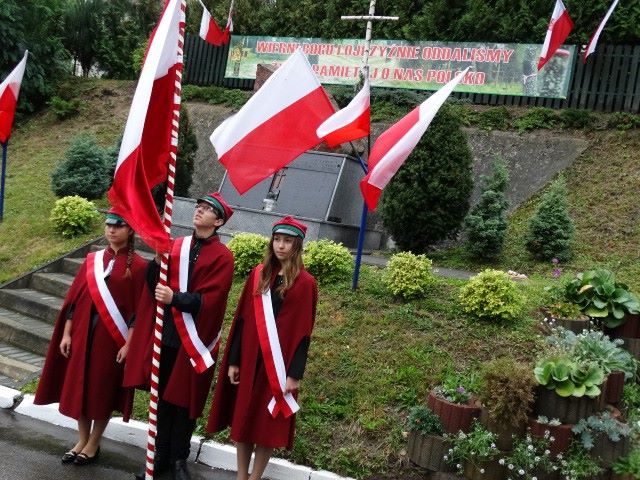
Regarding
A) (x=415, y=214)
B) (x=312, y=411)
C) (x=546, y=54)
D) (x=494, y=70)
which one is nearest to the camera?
(x=312, y=411)

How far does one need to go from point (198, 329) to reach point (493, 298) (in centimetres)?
287

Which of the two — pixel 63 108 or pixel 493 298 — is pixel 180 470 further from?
pixel 63 108

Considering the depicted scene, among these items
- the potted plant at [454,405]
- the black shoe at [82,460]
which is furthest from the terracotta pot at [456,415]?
the black shoe at [82,460]

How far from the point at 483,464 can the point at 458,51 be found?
38.1 ft

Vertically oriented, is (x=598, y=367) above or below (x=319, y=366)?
above

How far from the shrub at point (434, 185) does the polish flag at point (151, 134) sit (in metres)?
5.18

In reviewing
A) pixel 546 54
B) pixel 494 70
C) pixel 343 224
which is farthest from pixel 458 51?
pixel 343 224

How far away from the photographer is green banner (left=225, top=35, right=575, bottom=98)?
13.5 m

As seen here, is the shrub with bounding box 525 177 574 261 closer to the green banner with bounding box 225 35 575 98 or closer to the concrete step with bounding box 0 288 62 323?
the green banner with bounding box 225 35 575 98

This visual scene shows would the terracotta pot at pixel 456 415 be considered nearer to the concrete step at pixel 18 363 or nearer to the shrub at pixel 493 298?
the shrub at pixel 493 298

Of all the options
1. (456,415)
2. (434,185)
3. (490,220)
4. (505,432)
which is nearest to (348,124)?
(456,415)

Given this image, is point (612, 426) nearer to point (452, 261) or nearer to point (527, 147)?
point (452, 261)

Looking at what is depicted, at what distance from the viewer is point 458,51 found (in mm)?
14359

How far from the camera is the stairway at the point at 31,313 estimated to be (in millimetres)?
6746
